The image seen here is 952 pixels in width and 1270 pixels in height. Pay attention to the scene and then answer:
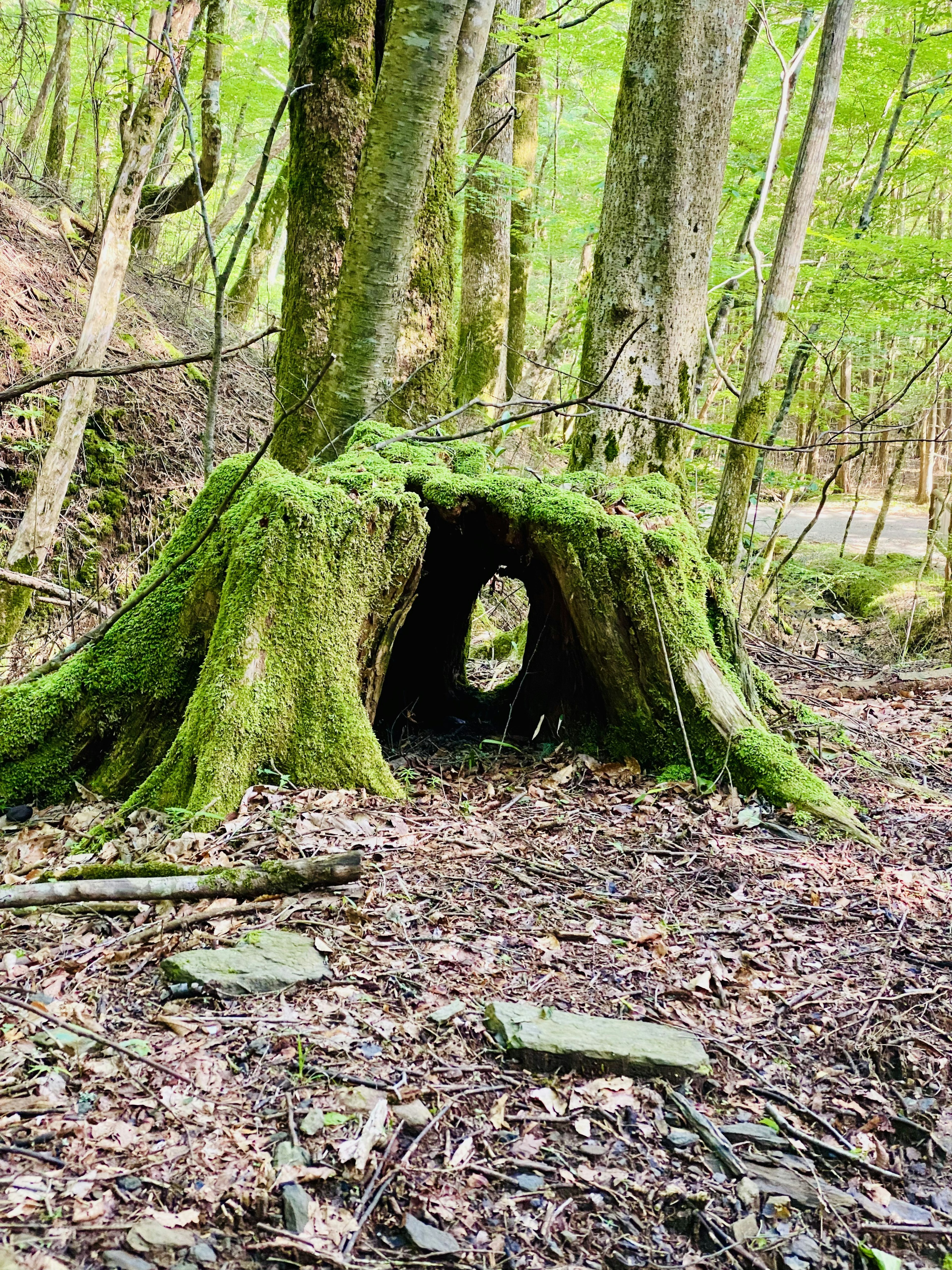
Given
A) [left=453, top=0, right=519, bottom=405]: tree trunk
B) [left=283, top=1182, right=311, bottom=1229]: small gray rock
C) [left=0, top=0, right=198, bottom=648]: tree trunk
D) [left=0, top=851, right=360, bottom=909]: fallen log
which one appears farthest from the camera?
[left=453, top=0, right=519, bottom=405]: tree trunk

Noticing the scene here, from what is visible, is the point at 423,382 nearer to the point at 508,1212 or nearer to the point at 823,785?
the point at 823,785

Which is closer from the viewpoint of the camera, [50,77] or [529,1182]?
[529,1182]

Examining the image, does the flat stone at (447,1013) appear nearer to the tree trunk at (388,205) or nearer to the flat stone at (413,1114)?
the flat stone at (413,1114)

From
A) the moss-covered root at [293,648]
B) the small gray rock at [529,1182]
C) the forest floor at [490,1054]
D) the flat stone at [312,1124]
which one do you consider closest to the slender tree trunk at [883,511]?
the forest floor at [490,1054]

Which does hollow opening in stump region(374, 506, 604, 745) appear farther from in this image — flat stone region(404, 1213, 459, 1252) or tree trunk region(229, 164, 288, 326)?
tree trunk region(229, 164, 288, 326)

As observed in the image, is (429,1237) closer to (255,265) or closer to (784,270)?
(784,270)

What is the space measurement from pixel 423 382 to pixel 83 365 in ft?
9.49

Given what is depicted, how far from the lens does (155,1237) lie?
5.43 ft

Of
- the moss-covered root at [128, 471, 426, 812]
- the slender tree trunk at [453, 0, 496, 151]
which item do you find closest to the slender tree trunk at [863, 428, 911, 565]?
the slender tree trunk at [453, 0, 496, 151]

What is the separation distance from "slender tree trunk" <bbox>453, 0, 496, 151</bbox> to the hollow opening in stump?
383 cm

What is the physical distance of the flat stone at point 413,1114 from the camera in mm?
2061

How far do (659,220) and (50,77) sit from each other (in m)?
11.1

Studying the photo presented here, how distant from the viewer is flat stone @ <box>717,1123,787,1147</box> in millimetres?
2160

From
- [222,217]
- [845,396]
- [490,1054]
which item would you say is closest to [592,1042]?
[490,1054]
